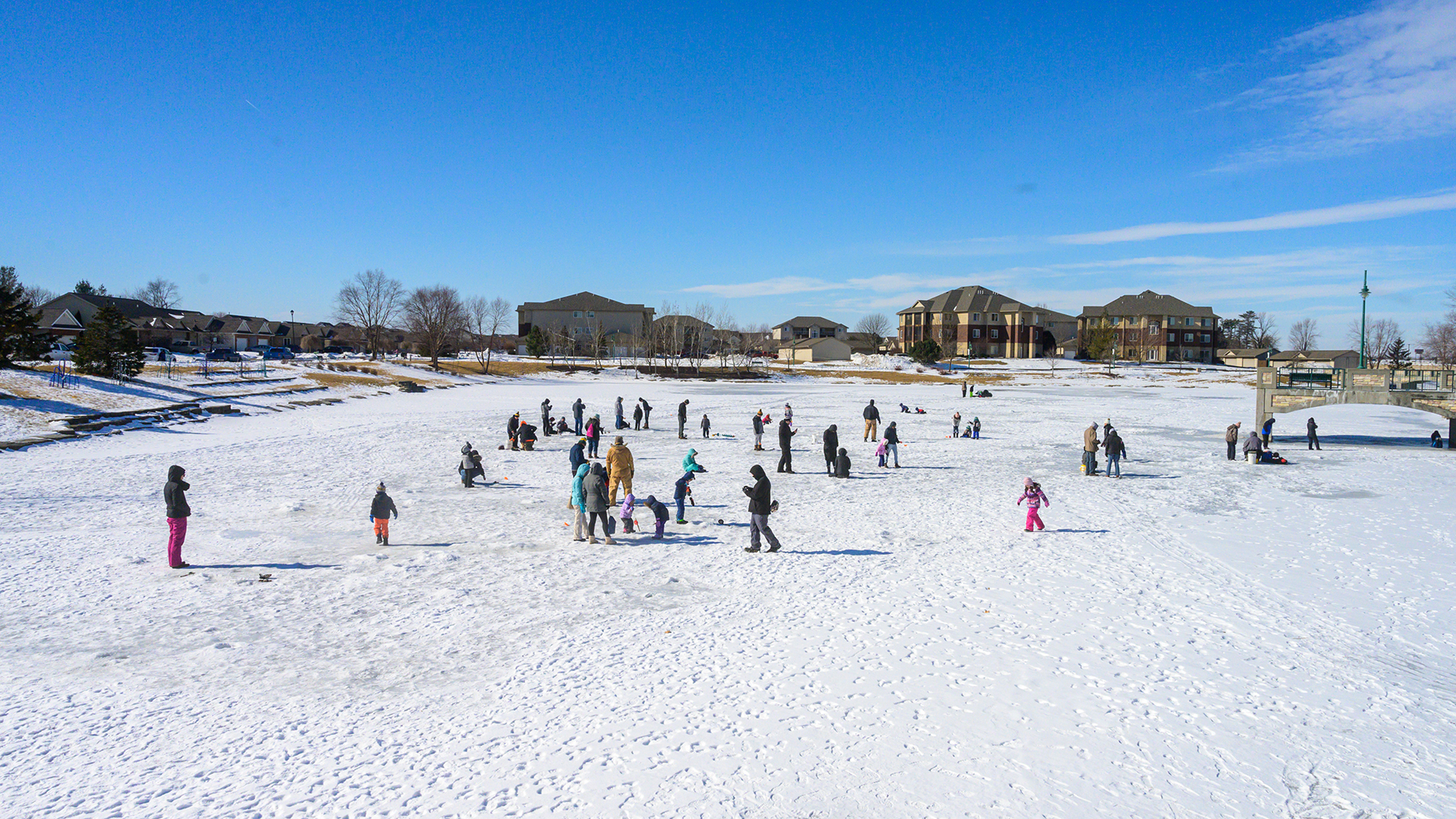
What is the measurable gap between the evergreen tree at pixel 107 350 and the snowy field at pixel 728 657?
20.4 m

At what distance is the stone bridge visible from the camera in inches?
1128

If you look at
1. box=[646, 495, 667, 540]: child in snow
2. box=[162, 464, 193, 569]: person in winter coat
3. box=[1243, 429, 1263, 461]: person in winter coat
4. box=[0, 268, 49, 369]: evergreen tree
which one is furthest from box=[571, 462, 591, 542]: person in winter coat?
box=[0, 268, 49, 369]: evergreen tree

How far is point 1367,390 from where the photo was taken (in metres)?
29.2

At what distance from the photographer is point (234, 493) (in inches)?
682

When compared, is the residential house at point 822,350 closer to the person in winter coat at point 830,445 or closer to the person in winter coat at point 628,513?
the person in winter coat at point 830,445

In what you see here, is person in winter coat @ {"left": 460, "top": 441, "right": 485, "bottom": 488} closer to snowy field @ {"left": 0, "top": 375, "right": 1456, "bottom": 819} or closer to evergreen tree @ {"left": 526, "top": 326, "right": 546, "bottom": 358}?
snowy field @ {"left": 0, "top": 375, "right": 1456, "bottom": 819}

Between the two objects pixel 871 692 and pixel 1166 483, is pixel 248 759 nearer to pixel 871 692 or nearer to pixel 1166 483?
pixel 871 692

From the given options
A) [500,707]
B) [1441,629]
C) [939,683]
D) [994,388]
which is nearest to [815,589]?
[939,683]

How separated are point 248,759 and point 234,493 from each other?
13134 mm

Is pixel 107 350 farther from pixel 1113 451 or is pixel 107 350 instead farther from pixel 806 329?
pixel 806 329

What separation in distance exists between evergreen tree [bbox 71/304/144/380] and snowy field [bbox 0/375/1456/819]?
20.4 m

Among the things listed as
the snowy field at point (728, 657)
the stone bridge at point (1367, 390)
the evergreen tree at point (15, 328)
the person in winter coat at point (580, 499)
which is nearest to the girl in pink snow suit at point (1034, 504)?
the snowy field at point (728, 657)

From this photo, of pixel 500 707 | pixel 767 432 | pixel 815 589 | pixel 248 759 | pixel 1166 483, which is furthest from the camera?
pixel 767 432

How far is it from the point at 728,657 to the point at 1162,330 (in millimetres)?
122239
